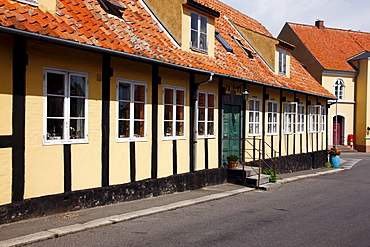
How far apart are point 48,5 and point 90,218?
4535 millimetres

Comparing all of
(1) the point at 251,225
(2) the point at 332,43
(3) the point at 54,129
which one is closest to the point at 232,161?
(1) the point at 251,225

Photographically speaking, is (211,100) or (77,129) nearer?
(77,129)

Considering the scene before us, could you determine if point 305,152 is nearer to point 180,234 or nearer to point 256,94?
point 256,94

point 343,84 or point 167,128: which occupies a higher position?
point 343,84

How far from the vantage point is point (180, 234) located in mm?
7297

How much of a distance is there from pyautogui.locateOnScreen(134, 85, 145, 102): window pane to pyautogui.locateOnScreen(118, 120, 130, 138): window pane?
0.73 metres

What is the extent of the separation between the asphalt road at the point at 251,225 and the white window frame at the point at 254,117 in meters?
4.74

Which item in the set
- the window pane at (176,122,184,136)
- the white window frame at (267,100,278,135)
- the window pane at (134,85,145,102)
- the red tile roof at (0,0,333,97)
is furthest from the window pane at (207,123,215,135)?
the white window frame at (267,100,278,135)

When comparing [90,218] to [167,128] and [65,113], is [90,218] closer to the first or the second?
[65,113]

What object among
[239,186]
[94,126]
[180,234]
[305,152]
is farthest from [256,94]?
[180,234]

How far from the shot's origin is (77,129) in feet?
29.2

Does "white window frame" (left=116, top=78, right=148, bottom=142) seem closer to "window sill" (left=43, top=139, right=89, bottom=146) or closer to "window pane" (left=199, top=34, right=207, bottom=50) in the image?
"window sill" (left=43, top=139, right=89, bottom=146)

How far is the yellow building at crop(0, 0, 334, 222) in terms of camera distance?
7.63m

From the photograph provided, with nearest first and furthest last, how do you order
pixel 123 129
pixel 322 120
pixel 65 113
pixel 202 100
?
pixel 65 113 < pixel 123 129 < pixel 202 100 < pixel 322 120
